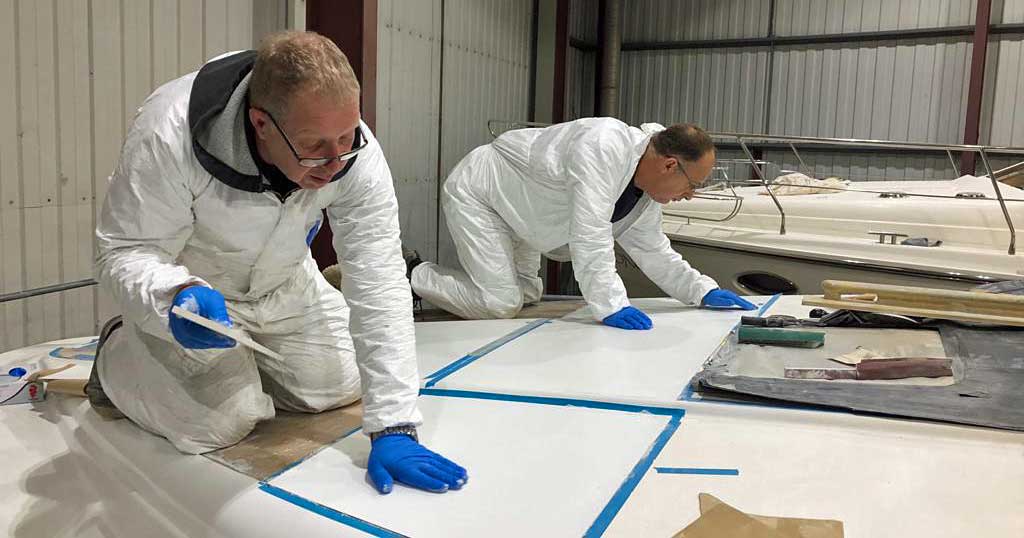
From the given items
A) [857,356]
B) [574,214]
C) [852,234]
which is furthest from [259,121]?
[852,234]

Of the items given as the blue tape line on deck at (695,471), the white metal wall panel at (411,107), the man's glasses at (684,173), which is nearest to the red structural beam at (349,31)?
the white metal wall panel at (411,107)

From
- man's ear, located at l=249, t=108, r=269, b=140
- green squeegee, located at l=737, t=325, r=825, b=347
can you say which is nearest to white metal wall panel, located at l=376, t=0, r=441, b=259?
green squeegee, located at l=737, t=325, r=825, b=347

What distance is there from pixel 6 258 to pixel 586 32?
6.55 m

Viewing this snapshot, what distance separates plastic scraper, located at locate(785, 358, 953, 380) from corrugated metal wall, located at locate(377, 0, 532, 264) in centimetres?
353

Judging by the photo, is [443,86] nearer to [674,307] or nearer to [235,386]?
[674,307]

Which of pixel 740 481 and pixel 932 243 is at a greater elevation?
pixel 932 243

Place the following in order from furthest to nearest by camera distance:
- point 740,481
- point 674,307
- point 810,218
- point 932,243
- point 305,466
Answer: point 810,218
point 932,243
point 674,307
point 305,466
point 740,481

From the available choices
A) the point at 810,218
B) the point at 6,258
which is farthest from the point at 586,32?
the point at 6,258

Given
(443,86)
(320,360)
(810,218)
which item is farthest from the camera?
(443,86)

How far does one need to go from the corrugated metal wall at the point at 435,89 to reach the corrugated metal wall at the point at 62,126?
1836mm

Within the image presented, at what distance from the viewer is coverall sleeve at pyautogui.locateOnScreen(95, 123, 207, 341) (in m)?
1.51

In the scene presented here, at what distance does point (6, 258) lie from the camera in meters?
2.91

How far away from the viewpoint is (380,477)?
152 centimetres

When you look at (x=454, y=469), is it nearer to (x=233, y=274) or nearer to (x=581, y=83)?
(x=233, y=274)
